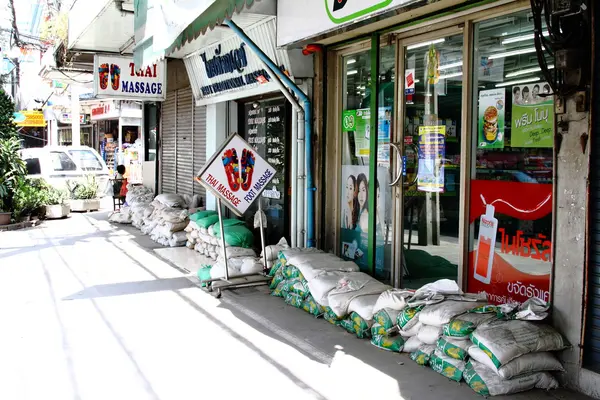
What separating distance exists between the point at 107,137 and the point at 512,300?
2985 cm

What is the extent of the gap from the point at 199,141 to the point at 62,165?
7.91 meters

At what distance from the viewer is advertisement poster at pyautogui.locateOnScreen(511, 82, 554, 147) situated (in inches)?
186

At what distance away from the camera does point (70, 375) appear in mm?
4617

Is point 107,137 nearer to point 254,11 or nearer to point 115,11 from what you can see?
point 115,11

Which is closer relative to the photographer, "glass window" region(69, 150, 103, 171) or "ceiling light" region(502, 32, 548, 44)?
"ceiling light" region(502, 32, 548, 44)

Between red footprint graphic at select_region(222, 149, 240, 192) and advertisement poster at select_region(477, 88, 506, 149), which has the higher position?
advertisement poster at select_region(477, 88, 506, 149)

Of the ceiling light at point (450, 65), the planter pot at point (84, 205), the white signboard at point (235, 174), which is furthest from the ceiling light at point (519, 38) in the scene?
the planter pot at point (84, 205)

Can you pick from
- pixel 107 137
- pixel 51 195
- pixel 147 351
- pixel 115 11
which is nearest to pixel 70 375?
pixel 147 351

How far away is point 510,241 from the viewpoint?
16.7 feet

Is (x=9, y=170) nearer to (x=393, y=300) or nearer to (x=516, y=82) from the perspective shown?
(x=393, y=300)

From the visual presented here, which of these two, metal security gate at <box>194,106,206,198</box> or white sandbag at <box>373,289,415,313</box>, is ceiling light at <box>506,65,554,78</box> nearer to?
white sandbag at <box>373,289,415,313</box>

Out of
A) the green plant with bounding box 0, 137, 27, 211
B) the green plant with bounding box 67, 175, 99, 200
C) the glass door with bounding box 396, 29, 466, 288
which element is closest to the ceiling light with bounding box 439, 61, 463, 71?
the glass door with bounding box 396, 29, 466, 288

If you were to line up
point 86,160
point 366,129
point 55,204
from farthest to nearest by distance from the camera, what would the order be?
point 86,160, point 55,204, point 366,129

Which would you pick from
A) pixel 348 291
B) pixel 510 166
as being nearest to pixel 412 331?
pixel 348 291
